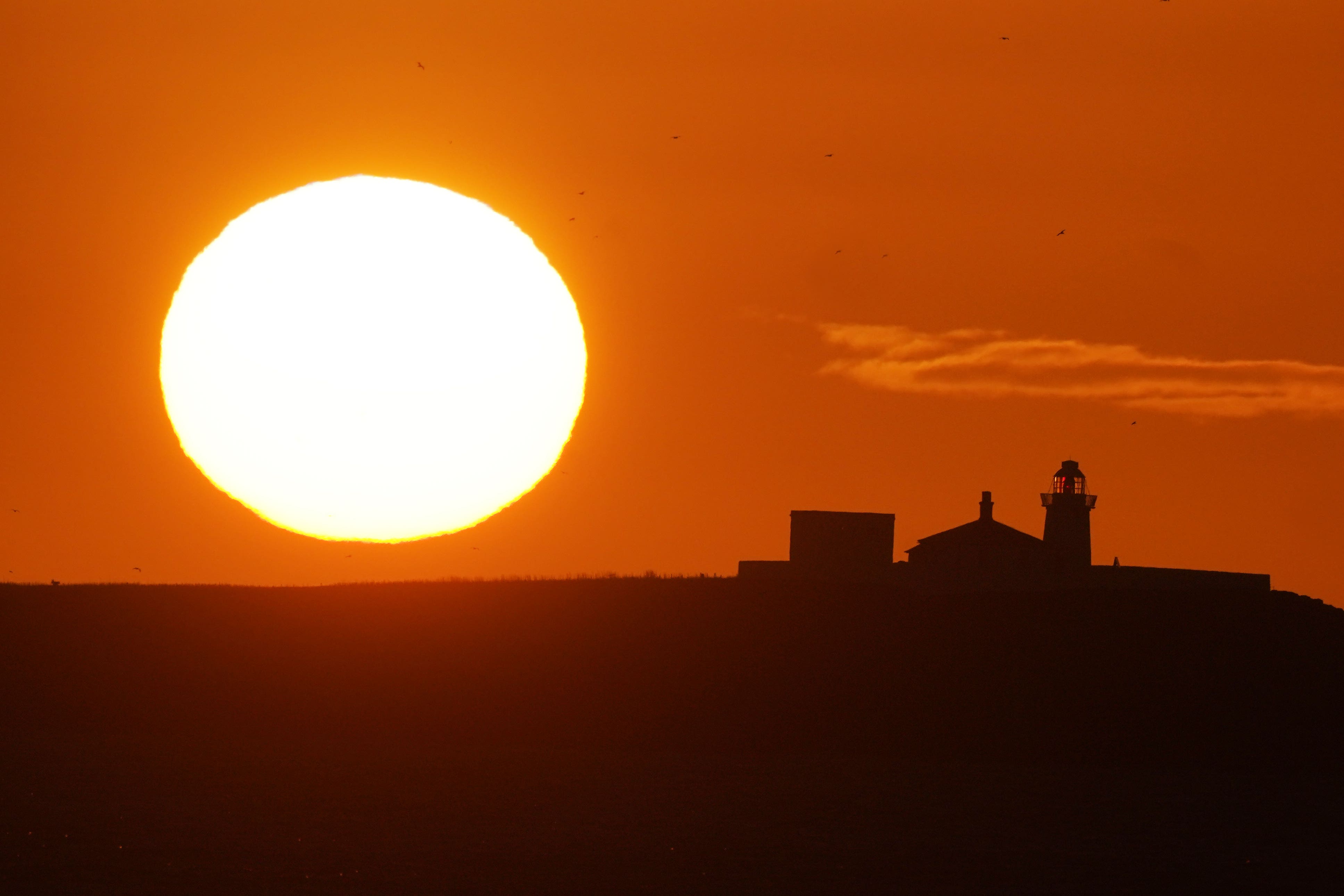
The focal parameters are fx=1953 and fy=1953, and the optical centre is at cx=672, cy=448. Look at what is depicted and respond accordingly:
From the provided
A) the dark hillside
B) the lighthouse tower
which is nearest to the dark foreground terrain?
the dark hillside

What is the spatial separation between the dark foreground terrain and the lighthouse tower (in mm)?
6361

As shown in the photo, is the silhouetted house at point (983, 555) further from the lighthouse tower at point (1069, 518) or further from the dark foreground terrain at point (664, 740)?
the dark foreground terrain at point (664, 740)

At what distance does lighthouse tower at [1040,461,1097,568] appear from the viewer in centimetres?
6350

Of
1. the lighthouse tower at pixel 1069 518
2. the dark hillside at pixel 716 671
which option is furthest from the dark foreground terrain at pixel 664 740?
Result: the lighthouse tower at pixel 1069 518

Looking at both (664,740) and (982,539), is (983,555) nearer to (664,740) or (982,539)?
(982,539)

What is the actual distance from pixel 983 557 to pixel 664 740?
17.6 m

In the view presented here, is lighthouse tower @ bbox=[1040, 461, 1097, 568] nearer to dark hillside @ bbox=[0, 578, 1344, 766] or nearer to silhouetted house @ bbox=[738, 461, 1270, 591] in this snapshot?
silhouetted house @ bbox=[738, 461, 1270, 591]

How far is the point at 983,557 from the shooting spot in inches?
2576

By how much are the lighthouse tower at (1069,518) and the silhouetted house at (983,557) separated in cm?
2

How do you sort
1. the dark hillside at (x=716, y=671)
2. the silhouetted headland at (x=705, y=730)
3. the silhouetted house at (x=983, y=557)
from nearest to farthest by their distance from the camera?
the silhouetted headland at (x=705, y=730), the dark hillside at (x=716, y=671), the silhouetted house at (x=983, y=557)

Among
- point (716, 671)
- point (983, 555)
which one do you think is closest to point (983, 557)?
point (983, 555)

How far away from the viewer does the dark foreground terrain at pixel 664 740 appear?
125ft

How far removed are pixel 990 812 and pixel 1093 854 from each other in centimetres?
404

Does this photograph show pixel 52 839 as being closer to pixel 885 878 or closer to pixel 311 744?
pixel 311 744
